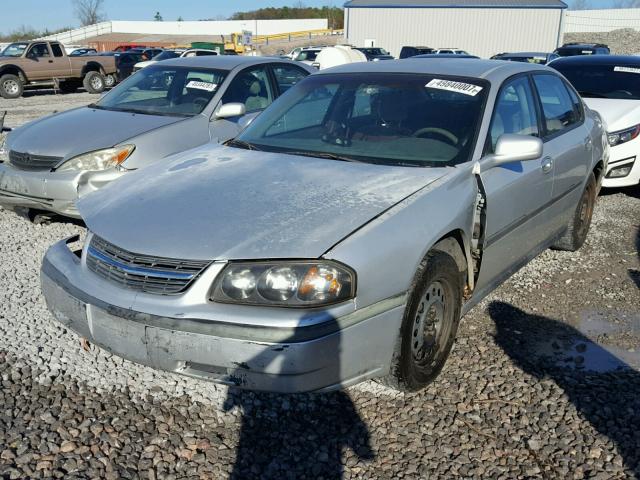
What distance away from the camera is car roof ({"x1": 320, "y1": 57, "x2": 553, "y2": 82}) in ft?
12.8

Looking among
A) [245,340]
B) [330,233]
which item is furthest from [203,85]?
[245,340]

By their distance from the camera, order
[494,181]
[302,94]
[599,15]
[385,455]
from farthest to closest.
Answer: [599,15]
[302,94]
[494,181]
[385,455]

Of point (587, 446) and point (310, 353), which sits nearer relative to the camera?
point (310, 353)

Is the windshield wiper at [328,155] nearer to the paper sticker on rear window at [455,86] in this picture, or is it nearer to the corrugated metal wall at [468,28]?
the paper sticker on rear window at [455,86]

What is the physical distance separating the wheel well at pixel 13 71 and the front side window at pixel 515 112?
18.7m

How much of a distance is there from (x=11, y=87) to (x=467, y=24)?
3417 centimetres

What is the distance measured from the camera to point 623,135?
21.6 feet

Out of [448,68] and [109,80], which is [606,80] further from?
[109,80]

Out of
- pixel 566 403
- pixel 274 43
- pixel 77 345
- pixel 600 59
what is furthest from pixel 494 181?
pixel 274 43

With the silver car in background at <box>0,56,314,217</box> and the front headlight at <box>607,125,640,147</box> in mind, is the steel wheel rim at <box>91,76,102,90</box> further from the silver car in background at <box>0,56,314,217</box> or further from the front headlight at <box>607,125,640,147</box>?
the front headlight at <box>607,125,640,147</box>

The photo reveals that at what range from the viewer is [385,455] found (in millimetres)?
2672

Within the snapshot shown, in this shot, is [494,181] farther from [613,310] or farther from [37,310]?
[37,310]

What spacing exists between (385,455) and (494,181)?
1.60m

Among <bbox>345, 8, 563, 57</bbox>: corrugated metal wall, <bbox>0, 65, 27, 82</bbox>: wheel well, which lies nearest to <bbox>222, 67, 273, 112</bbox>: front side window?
<bbox>0, 65, 27, 82</bbox>: wheel well
